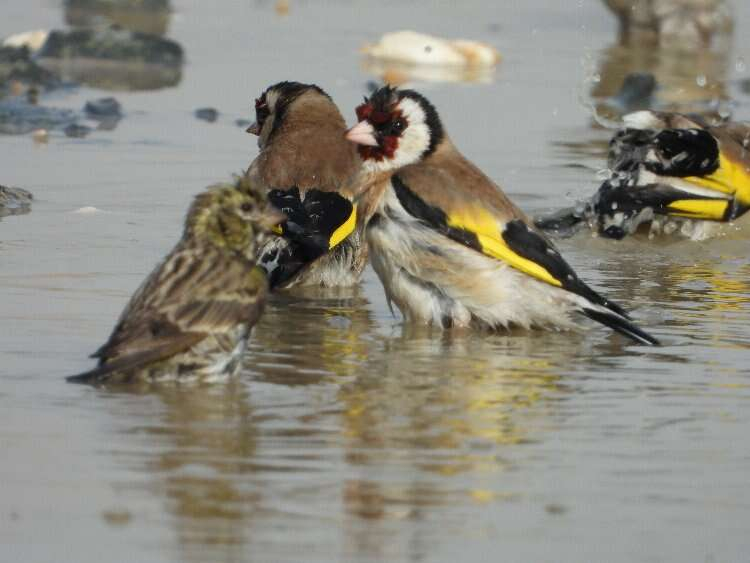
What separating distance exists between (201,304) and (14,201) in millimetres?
3389

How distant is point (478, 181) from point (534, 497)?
265 cm

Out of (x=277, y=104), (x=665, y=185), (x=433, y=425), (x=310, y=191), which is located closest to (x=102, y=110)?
(x=277, y=104)

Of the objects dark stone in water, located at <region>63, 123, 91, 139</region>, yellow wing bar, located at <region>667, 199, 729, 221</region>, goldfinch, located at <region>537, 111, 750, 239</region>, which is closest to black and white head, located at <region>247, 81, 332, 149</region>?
goldfinch, located at <region>537, 111, 750, 239</region>

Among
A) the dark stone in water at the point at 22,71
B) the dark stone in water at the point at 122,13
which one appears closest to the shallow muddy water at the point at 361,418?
the dark stone in water at the point at 22,71

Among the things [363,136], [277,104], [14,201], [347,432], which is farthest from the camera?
[14,201]

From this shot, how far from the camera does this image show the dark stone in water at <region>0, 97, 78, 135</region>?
37.0 feet

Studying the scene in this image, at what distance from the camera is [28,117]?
11547 mm

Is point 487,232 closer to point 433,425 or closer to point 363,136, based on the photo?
point 363,136

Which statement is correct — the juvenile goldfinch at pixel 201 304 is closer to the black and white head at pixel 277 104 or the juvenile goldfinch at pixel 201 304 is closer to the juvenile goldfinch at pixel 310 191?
the juvenile goldfinch at pixel 310 191

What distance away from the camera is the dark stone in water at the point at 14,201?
8711mm

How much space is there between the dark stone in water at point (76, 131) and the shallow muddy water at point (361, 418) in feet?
2.20

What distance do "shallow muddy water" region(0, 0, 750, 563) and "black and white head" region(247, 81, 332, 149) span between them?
2.21 feet

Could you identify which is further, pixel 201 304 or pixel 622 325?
pixel 622 325

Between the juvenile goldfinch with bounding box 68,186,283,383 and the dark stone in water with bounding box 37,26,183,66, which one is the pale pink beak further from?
the dark stone in water with bounding box 37,26,183,66
